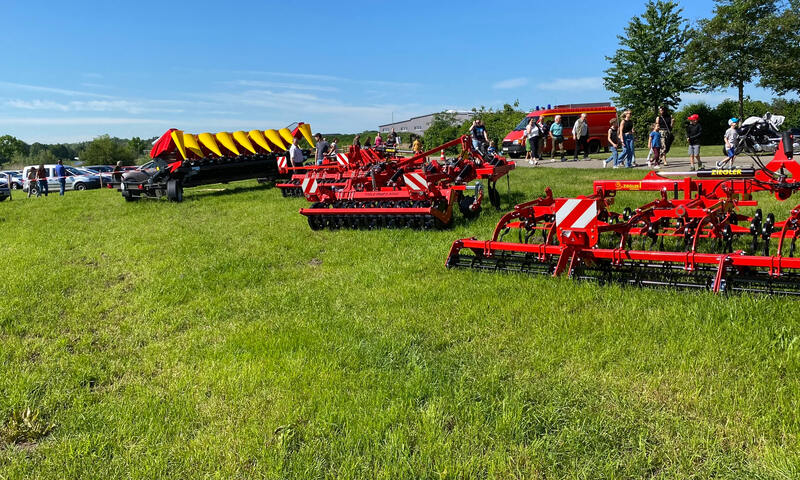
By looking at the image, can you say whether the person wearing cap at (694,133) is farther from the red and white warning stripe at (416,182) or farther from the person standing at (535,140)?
the red and white warning stripe at (416,182)

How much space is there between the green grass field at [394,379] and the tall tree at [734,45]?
3482 cm

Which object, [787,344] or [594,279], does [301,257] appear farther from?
[787,344]

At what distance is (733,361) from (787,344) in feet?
1.50

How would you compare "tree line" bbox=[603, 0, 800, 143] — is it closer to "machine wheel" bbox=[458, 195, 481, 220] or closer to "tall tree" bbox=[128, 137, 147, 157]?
"machine wheel" bbox=[458, 195, 481, 220]

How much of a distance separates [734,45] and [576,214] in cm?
3514

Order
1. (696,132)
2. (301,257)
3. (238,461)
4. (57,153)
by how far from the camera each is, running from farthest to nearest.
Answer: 1. (57,153)
2. (696,132)
3. (301,257)
4. (238,461)

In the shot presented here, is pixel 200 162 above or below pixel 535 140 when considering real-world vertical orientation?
below

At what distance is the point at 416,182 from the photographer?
8617mm

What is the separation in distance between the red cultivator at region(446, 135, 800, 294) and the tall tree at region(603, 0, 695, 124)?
31.8m

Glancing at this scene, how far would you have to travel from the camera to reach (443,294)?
196 inches

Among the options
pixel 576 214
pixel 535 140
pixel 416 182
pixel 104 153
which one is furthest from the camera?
pixel 104 153

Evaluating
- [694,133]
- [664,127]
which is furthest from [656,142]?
[694,133]

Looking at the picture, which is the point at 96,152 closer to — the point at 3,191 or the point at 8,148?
the point at 8,148

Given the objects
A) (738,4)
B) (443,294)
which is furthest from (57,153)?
(443,294)
